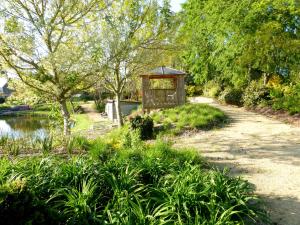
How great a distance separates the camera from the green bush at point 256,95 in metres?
16.3

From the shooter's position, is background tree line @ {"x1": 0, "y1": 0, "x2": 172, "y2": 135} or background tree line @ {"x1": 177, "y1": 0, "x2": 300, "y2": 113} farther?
background tree line @ {"x1": 177, "y1": 0, "x2": 300, "y2": 113}

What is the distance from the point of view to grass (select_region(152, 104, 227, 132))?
35.1ft

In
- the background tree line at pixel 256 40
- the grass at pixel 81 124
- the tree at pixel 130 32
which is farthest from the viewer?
the grass at pixel 81 124

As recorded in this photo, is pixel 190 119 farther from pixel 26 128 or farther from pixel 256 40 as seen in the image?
pixel 26 128

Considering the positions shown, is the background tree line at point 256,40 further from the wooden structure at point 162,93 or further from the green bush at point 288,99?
the wooden structure at point 162,93

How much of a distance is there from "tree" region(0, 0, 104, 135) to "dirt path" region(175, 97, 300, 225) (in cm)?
411

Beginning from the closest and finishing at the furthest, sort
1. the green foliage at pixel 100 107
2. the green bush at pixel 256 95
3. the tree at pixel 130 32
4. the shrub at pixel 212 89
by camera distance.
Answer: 1. the tree at pixel 130 32
2. the green bush at pixel 256 95
3. the shrub at pixel 212 89
4. the green foliage at pixel 100 107

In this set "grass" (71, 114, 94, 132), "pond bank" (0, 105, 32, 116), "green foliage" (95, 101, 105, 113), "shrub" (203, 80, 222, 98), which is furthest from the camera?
"pond bank" (0, 105, 32, 116)

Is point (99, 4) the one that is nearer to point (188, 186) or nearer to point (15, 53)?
point (15, 53)

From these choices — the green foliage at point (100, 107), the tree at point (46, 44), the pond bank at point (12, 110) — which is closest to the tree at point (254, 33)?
the tree at point (46, 44)

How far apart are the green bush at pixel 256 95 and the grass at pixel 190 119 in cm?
496

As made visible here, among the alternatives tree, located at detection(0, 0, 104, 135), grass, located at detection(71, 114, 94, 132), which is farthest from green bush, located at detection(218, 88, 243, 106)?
tree, located at detection(0, 0, 104, 135)

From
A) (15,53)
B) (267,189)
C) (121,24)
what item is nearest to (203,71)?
(121,24)

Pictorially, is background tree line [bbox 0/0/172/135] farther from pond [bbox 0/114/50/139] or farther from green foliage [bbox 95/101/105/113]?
green foliage [bbox 95/101/105/113]
